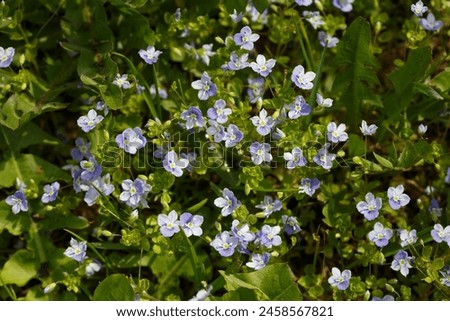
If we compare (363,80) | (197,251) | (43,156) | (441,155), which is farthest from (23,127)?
(441,155)

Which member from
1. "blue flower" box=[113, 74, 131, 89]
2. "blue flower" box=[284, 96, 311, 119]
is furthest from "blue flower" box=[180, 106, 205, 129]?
"blue flower" box=[284, 96, 311, 119]

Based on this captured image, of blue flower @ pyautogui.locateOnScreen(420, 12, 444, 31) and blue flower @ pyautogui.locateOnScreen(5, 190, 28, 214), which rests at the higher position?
blue flower @ pyautogui.locateOnScreen(420, 12, 444, 31)

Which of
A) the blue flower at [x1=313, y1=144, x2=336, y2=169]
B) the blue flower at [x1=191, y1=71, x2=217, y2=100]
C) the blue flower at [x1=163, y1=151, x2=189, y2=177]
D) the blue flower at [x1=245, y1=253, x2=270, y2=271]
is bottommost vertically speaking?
the blue flower at [x1=245, y1=253, x2=270, y2=271]

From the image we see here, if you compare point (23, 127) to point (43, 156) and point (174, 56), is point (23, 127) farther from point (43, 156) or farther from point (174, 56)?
point (174, 56)

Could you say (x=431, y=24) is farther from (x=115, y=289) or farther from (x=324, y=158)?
(x=115, y=289)

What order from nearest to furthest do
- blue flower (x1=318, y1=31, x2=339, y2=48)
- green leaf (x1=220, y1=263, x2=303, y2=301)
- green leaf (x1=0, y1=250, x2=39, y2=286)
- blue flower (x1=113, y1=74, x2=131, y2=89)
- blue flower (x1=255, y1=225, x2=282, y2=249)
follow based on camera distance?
green leaf (x1=220, y1=263, x2=303, y2=301) < blue flower (x1=255, y1=225, x2=282, y2=249) < blue flower (x1=113, y1=74, x2=131, y2=89) < green leaf (x1=0, y1=250, x2=39, y2=286) < blue flower (x1=318, y1=31, x2=339, y2=48)

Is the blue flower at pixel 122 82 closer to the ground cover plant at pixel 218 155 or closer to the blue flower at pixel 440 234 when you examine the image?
the ground cover plant at pixel 218 155

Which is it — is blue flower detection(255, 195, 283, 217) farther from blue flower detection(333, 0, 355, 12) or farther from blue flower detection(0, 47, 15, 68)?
blue flower detection(0, 47, 15, 68)

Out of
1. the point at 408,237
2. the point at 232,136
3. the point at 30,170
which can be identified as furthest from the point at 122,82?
the point at 408,237
